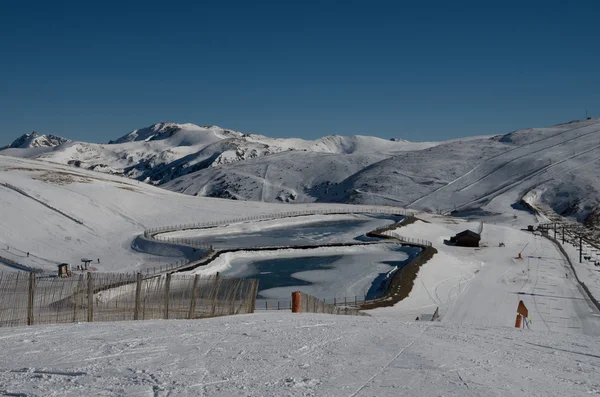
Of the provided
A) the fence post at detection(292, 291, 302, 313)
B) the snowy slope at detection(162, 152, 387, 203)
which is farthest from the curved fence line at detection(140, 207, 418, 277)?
the snowy slope at detection(162, 152, 387, 203)

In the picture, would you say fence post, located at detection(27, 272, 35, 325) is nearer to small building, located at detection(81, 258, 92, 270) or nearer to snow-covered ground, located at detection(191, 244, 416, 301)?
snow-covered ground, located at detection(191, 244, 416, 301)

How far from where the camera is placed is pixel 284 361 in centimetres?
822

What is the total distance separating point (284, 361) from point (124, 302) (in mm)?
9619

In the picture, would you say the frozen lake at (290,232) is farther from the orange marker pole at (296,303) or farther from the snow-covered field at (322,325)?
the orange marker pole at (296,303)

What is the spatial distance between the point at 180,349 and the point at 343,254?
3805cm

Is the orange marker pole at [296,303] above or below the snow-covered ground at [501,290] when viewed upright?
above

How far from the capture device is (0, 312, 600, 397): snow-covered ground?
687 centimetres

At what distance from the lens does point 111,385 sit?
6770 mm

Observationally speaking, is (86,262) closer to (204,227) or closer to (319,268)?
(319,268)

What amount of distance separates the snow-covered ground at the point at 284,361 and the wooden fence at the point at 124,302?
2274 mm

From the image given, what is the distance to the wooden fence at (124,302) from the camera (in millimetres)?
13273

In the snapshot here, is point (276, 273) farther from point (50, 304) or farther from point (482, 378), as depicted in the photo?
point (482, 378)

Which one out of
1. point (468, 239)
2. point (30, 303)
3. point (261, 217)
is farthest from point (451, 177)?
point (30, 303)

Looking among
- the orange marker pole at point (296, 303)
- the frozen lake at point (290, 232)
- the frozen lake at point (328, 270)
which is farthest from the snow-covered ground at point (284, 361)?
the frozen lake at point (290, 232)
